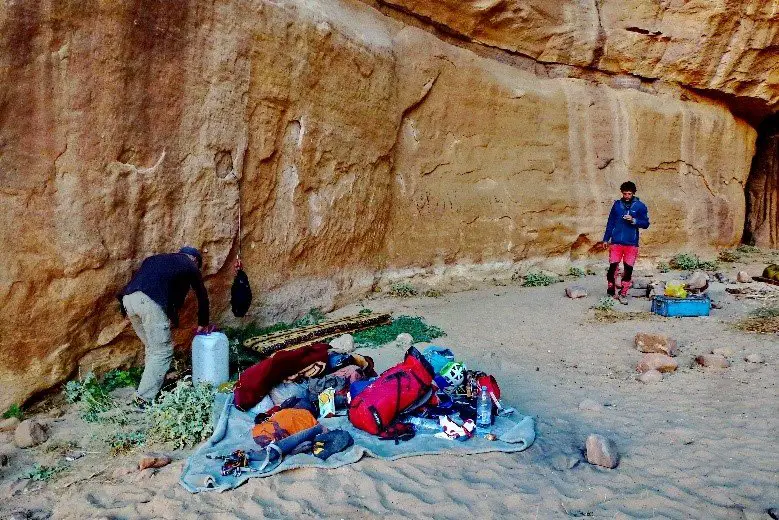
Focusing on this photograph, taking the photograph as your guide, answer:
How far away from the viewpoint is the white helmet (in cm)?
428

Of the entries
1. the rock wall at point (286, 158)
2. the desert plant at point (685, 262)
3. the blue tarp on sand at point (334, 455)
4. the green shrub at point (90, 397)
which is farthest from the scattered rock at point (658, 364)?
the desert plant at point (685, 262)

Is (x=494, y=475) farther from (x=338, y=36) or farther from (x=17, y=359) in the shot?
(x=338, y=36)

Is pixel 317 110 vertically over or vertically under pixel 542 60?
under

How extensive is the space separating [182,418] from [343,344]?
208 cm

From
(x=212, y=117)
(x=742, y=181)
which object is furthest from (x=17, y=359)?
(x=742, y=181)

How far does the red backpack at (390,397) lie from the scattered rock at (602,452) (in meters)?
1.09

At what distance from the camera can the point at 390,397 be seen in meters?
3.73

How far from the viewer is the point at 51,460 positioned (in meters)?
3.66

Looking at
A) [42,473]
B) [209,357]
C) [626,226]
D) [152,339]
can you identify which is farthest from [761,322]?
[42,473]

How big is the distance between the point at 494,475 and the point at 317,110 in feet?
15.2

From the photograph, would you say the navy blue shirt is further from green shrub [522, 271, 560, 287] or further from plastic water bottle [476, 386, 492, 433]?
green shrub [522, 271, 560, 287]

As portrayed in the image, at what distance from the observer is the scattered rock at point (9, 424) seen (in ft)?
13.2

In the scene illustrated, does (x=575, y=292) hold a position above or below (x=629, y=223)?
below

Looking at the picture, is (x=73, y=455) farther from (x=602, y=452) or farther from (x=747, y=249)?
(x=747, y=249)
